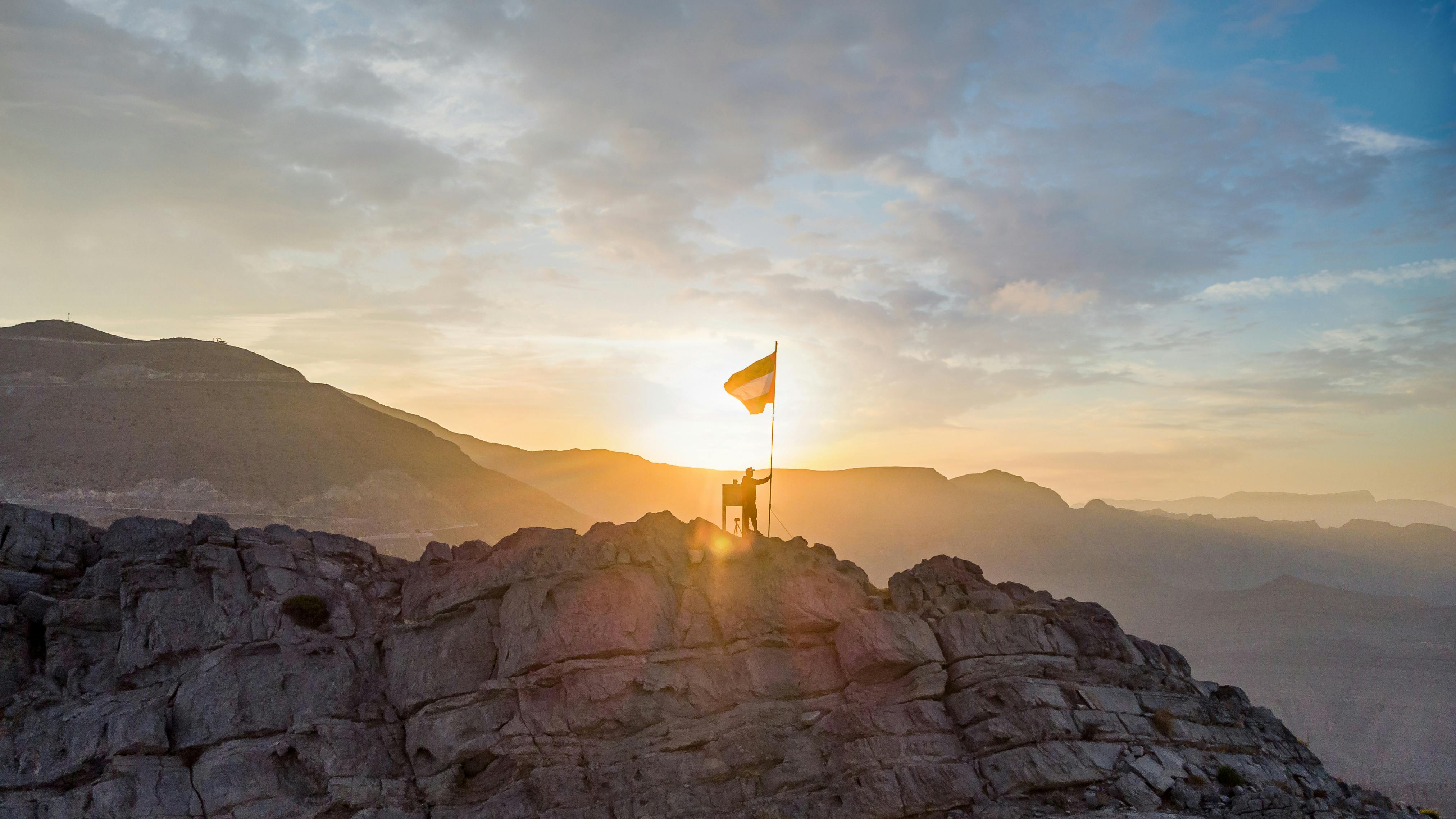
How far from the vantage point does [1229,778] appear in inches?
1088

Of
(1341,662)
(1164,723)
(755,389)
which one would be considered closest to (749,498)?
(755,389)

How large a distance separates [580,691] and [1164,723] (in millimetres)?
19104

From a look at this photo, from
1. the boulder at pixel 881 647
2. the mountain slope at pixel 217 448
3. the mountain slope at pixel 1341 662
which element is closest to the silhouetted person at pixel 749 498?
the boulder at pixel 881 647

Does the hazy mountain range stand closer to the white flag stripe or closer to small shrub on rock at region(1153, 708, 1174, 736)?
small shrub on rock at region(1153, 708, 1174, 736)

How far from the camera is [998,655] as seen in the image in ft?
99.2

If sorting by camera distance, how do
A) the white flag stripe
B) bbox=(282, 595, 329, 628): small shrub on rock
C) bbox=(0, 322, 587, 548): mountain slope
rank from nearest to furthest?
bbox=(282, 595, 329, 628): small shrub on rock < the white flag stripe < bbox=(0, 322, 587, 548): mountain slope

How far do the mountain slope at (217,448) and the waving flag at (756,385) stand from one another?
308 feet

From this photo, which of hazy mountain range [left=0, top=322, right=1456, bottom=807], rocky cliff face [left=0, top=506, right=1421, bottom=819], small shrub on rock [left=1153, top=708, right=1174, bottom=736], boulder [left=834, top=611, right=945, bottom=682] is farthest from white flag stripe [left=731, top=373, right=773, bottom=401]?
hazy mountain range [left=0, top=322, right=1456, bottom=807]

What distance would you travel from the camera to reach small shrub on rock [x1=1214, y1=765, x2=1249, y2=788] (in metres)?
27.6

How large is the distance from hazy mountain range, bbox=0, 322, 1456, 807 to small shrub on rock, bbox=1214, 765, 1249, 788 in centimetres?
4709

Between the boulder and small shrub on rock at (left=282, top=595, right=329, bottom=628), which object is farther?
small shrub on rock at (left=282, top=595, right=329, bottom=628)

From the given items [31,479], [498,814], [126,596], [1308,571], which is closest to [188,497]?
[31,479]

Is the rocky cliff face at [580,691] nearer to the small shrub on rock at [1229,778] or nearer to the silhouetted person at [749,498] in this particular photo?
the small shrub on rock at [1229,778]

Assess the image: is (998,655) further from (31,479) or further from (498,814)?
(31,479)
